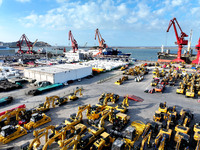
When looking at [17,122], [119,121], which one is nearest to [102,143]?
[119,121]

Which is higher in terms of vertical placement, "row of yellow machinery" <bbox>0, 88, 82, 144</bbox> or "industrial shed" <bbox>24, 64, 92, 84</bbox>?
"industrial shed" <bbox>24, 64, 92, 84</bbox>

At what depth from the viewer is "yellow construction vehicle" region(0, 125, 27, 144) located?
44.3 ft

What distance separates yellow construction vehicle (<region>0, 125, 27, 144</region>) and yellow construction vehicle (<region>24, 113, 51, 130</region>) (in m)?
0.97

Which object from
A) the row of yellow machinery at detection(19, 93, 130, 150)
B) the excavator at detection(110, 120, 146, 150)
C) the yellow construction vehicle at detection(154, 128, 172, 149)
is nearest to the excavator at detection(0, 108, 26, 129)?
the row of yellow machinery at detection(19, 93, 130, 150)

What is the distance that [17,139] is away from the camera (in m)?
14.0

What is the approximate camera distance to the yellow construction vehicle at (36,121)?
15.7 metres

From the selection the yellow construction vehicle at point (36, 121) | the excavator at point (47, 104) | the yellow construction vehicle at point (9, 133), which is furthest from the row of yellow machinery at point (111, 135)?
the excavator at point (47, 104)

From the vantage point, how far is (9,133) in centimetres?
1392

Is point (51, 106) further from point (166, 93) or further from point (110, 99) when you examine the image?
point (166, 93)

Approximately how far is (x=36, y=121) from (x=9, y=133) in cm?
292

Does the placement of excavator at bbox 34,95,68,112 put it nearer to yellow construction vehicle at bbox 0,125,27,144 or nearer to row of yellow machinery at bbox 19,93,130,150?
yellow construction vehicle at bbox 0,125,27,144

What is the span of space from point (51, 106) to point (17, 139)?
7.88 m

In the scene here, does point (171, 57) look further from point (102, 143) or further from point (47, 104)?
point (102, 143)

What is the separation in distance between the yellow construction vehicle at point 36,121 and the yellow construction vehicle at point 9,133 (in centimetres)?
97
